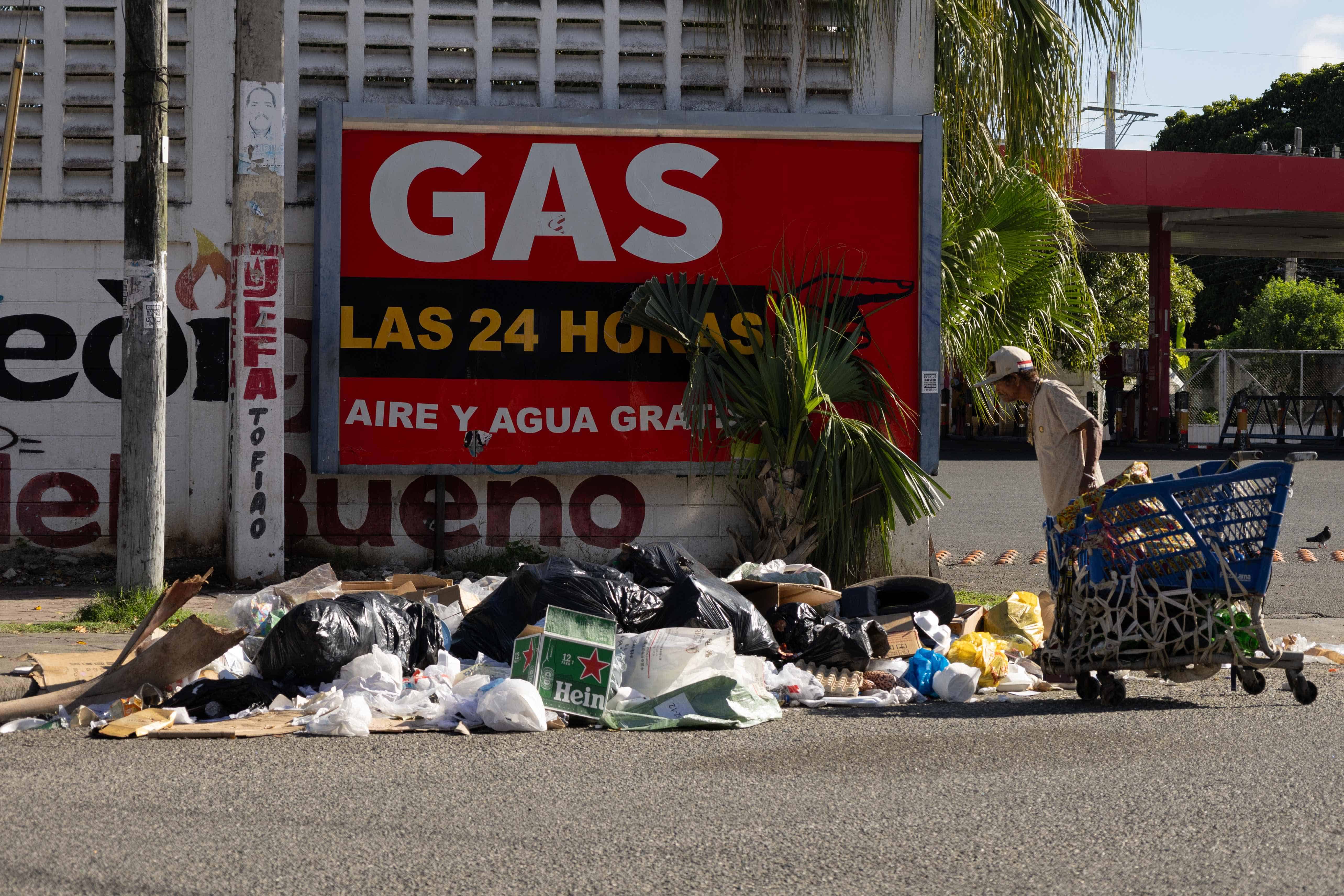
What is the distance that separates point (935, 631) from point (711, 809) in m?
3.20

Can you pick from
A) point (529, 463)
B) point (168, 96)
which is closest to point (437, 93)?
point (168, 96)

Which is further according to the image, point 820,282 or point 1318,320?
point 1318,320

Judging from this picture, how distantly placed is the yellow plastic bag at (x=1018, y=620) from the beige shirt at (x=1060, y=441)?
2.63 ft

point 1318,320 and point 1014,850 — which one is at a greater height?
point 1318,320

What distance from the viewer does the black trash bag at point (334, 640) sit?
6141 millimetres

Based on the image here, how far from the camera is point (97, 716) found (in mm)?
5754

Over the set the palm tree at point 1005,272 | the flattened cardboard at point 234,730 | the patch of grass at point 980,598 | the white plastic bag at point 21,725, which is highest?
the palm tree at point 1005,272

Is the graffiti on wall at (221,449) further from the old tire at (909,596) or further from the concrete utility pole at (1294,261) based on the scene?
the concrete utility pole at (1294,261)

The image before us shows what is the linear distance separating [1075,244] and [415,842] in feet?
31.4

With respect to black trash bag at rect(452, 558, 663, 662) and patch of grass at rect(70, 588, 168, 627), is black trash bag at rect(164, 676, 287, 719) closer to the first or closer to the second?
black trash bag at rect(452, 558, 663, 662)

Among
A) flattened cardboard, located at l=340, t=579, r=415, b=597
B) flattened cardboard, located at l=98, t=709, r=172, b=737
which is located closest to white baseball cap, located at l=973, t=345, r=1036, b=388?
flattened cardboard, located at l=340, t=579, r=415, b=597

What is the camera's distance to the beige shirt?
7051 mm

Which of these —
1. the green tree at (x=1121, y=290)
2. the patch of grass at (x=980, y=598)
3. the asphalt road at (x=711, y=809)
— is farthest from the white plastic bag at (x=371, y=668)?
the green tree at (x=1121, y=290)

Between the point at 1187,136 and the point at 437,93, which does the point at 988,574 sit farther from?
the point at 1187,136
